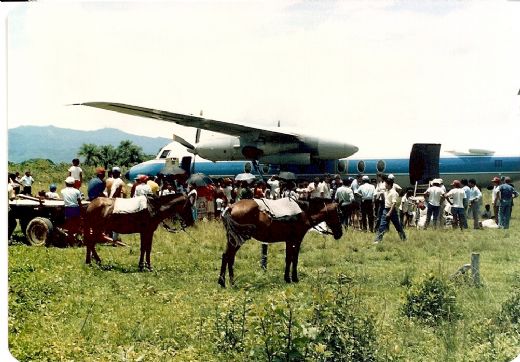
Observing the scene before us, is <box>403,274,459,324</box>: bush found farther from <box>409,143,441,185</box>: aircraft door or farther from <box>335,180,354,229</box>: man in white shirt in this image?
<box>409,143,441,185</box>: aircraft door

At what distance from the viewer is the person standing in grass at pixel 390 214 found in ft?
37.2

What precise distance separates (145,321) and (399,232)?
5.44 meters

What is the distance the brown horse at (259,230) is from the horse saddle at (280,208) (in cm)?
5

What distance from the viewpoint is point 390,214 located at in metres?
11.7

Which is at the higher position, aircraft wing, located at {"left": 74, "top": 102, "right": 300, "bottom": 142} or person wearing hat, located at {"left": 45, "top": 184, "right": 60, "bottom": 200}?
aircraft wing, located at {"left": 74, "top": 102, "right": 300, "bottom": 142}

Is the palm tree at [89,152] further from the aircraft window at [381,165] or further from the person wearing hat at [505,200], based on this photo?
the aircraft window at [381,165]

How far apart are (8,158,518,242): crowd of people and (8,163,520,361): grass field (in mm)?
871

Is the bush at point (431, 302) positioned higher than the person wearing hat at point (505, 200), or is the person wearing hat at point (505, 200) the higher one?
the person wearing hat at point (505, 200)

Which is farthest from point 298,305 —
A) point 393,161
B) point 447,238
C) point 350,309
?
point 393,161

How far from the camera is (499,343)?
23.4 feet

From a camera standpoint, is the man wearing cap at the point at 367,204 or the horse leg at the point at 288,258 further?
the man wearing cap at the point at 367,204

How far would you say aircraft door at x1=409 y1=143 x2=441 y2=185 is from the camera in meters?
16.2

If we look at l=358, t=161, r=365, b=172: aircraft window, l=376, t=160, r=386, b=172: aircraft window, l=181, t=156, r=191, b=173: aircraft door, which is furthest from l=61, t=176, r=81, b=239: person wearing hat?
l=376, t=160, r=386, b=172: aircraft window

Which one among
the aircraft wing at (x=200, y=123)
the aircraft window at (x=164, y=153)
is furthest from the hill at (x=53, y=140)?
the aircraft window at (x=164, y=153)
